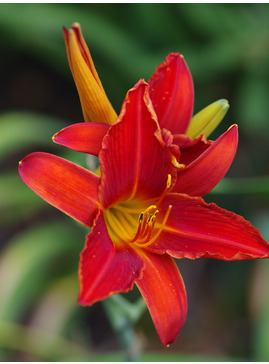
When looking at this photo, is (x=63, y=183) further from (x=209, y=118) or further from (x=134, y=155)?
(x=209, y=118)

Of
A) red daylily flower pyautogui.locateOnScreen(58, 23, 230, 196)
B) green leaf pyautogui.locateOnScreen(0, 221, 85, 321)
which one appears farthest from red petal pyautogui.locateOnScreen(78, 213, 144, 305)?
green leaf pyautogui.locateOnScreen(0, 221, 85, 321)

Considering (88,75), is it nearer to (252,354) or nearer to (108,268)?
(108,268)

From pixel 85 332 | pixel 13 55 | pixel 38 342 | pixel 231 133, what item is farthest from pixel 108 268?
pixel 13 55

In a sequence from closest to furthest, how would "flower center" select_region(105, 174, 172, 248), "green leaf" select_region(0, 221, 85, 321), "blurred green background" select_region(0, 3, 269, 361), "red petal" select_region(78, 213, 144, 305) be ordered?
"red petal" select_region(78, 213, 144, 305)
"flower center" select_region(105, 174, 172, 248)
"green leaf" select_region(0, 221, 85, 321)
"blurred green background" select_region(0, 3, 269, 361)

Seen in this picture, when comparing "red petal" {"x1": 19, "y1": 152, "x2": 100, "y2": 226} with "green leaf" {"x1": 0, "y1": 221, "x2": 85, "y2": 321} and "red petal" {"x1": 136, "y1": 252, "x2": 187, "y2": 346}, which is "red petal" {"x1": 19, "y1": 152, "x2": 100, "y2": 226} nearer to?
"red petal" {"x1": 136, "y1": 252, "x2": 187, "y2": 346}

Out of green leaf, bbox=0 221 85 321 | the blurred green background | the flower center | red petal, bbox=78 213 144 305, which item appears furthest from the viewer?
the blurred green background

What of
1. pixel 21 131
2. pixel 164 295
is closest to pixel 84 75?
pixel 164 295

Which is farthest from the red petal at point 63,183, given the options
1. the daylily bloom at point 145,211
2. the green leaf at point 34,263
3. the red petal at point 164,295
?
the green leaf at point 34,263
